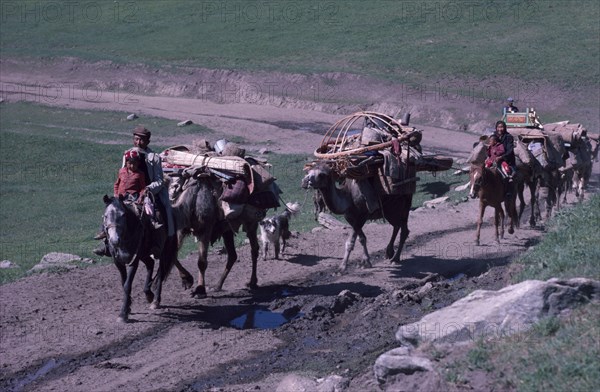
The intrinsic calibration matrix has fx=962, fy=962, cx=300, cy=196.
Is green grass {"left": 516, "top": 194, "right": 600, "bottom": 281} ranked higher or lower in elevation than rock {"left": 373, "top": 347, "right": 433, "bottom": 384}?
higher

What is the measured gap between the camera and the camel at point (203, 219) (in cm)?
1462

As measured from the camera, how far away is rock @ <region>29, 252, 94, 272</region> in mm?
16781

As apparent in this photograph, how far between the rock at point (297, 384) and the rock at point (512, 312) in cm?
118

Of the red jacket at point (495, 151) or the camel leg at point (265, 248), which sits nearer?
the camel leg at point (265, 248)

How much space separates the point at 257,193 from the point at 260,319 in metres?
2.33

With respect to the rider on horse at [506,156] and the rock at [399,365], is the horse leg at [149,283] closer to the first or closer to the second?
the rock at [399,365]

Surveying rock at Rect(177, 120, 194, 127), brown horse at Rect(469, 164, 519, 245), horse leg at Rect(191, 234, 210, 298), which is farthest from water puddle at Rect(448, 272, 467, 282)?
rock at Rect(177, 120, 194, 127)

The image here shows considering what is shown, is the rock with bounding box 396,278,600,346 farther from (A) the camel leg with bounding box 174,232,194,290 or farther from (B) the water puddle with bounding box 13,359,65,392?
(A) the camel leg with bounding box 174,232,194,290

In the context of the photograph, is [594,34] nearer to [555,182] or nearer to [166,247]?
[555,182]

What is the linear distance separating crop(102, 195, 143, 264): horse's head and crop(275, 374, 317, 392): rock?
3769 mm

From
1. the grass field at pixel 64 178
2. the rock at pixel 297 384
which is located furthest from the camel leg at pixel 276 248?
the rock at pixel 297 384

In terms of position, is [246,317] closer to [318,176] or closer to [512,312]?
[318,176]

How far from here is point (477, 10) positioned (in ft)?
177

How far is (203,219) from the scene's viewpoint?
14.7 meters
